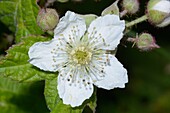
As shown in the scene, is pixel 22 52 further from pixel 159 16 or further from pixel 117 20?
pixel 159 16

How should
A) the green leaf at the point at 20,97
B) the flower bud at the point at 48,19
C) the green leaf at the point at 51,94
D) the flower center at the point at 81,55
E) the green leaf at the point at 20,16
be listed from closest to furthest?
the flower bud at the point at 48,19 < the green leaf at the point at 51,94 < the flower center at the point at 81,55 < the green leaf at the point at 20,16 < the green leaf at the point at 20,97

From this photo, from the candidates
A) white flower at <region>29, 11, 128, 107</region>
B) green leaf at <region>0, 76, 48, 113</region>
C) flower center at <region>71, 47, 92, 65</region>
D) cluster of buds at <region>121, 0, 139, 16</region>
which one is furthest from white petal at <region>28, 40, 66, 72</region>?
green leaf at <region>0, 76, 48, 113</region>

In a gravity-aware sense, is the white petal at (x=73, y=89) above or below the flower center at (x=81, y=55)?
below

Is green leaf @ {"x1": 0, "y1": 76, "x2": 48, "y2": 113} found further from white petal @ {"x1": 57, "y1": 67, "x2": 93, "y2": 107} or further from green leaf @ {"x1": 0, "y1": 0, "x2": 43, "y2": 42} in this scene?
white petal @ {"x1": 57, "y1": 67, "x2": 93, "y2": 107}

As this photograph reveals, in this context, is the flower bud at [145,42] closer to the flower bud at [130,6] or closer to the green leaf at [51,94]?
the flower bud at [130,6]

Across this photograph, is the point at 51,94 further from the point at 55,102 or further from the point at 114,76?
the point at 114,76

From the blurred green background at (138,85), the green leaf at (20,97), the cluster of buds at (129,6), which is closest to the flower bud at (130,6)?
the cluster of buds at (129,6)

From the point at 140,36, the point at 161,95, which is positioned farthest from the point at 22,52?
the point at 161,95
